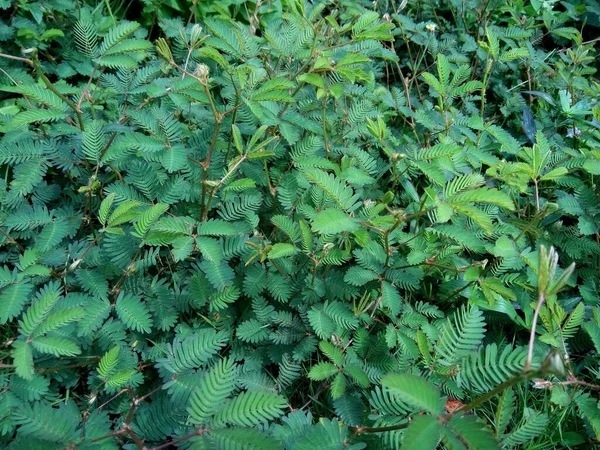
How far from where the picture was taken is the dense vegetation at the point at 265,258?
1703mm

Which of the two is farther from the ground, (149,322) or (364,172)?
(364,172)

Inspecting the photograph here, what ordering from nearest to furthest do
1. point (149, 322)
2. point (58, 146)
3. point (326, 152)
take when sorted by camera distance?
point (149, 322)
point (58, 146)
point (326, 152)

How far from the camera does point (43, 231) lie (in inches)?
79.3

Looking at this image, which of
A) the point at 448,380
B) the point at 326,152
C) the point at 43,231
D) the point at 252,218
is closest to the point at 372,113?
the point at 326,152

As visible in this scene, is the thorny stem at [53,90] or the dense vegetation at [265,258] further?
the thorny stem at [53,90]

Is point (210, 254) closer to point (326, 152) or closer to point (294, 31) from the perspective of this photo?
point (326, 152)

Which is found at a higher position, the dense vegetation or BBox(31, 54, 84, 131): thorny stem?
BBox(31, 54, 84, 131): thorny stem

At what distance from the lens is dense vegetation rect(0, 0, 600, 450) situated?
5.59 ft

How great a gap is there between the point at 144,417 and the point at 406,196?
139 centimetres

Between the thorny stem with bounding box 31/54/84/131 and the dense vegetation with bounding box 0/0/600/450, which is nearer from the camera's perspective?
the dense vegetation with bounding box 0/0/600/450

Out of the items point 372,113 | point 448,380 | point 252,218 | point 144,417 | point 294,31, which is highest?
point 294,31

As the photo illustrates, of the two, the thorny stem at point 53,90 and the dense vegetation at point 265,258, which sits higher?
the thorny stem at point 53,90

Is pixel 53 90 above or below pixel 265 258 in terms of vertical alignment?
above

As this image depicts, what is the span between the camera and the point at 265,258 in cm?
198
